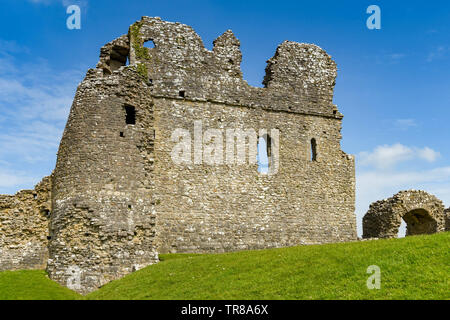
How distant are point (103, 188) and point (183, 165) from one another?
4.27 meters

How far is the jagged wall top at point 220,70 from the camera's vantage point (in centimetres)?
2312

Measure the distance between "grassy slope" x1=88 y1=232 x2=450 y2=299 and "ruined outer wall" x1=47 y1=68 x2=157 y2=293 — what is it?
62.6 inches

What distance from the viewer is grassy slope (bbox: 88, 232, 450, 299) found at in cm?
1198

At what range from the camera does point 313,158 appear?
25609 millimetres

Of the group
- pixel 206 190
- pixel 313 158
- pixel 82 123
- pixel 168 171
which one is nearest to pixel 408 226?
pixel 313 158

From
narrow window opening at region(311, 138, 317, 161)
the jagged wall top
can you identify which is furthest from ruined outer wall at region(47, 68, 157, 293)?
narrow window opening at region(311, 138, 317, 161)

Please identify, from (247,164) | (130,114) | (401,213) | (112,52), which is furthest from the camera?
(401,213)

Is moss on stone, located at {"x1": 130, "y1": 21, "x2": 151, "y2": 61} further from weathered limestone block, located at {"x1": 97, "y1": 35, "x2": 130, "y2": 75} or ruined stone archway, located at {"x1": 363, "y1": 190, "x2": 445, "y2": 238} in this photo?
ruined stone archway, located at {"x1": 363, "y1": 190, "x2": 445, "y2": 238}

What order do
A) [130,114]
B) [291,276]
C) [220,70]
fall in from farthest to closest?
[220,70] < [130,114] < [291,276]

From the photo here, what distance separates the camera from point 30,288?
15.9 metres

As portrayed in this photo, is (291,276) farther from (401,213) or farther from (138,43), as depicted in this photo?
(138,43)

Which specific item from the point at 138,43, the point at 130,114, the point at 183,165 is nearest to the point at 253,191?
the point at 183,165

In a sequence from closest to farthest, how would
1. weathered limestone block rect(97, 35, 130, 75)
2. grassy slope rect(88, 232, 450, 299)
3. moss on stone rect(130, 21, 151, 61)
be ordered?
grassy slope rect(88, 232, 450, 299) < moss on stone rect(130, 21, 151, 61) < weathered limestone block rect(97, 35, 130, 75)
